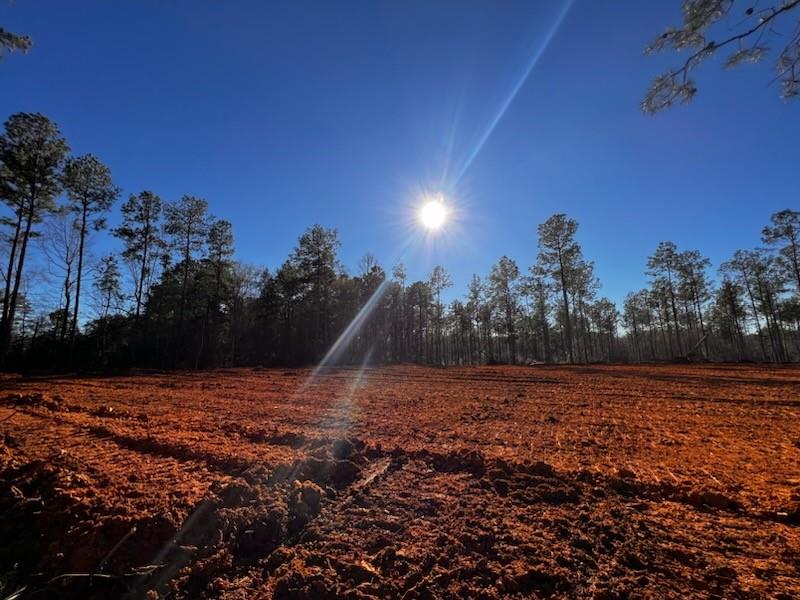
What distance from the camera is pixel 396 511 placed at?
134 inches

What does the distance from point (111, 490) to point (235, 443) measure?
1.96 m

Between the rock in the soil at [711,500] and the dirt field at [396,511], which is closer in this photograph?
the dirt field at [396,511]

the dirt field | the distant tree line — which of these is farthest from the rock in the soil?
the distant tree line

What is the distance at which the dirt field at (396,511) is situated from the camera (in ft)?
8.02

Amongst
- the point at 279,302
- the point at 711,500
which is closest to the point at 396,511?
the point at 711,500

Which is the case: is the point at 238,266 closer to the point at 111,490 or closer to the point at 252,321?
the point at 252,321

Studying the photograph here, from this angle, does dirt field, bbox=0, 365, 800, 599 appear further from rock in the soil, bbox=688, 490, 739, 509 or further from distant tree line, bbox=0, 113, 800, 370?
distant tree line, bbox=0, 113, 800, 370

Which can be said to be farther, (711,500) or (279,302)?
(279,302)

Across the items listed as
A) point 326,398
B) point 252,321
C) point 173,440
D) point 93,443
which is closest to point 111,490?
point 173,440

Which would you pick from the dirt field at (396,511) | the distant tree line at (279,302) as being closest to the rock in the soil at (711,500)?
the dirt field at (396,511)

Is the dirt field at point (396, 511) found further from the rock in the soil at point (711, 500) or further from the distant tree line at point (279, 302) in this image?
the distant tree line at point (279, 302)

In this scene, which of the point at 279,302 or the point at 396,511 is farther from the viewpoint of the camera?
the point at 279,302

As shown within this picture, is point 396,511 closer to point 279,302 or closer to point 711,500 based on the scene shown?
point 711,500

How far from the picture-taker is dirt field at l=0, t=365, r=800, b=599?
8.02ft
